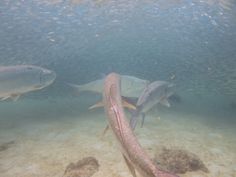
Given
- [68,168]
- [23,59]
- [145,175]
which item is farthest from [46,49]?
[145,175]

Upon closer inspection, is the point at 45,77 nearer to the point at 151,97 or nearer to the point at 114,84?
the point at 151,97

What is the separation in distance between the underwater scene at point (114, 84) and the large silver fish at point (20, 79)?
0.8 inches

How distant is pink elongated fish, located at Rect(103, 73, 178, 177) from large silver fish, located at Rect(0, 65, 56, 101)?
3.77 meters

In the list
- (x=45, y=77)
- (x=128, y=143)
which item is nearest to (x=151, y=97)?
(x=45, y=77)

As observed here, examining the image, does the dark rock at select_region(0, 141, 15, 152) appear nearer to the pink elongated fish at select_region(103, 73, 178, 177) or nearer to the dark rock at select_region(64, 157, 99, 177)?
the dark rock at select_region(64, 157, 99, 177)

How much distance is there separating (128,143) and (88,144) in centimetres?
630

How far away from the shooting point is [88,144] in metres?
8.28

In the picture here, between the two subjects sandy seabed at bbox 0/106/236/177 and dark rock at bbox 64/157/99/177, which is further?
sandy seabed at bbox 0/106/236/177

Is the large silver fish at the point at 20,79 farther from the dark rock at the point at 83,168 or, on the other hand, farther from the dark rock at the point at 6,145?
the dark rock at the point at 6,145

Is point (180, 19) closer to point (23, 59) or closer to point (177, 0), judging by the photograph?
point (177, 0)

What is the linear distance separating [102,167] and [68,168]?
2.51 ft

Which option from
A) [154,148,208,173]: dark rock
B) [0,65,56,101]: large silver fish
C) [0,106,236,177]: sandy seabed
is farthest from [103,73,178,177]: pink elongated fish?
[154,148,208,173]: dark rock

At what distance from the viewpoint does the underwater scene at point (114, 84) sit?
6.04 m

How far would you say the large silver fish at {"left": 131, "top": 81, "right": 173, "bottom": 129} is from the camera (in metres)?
5.69
